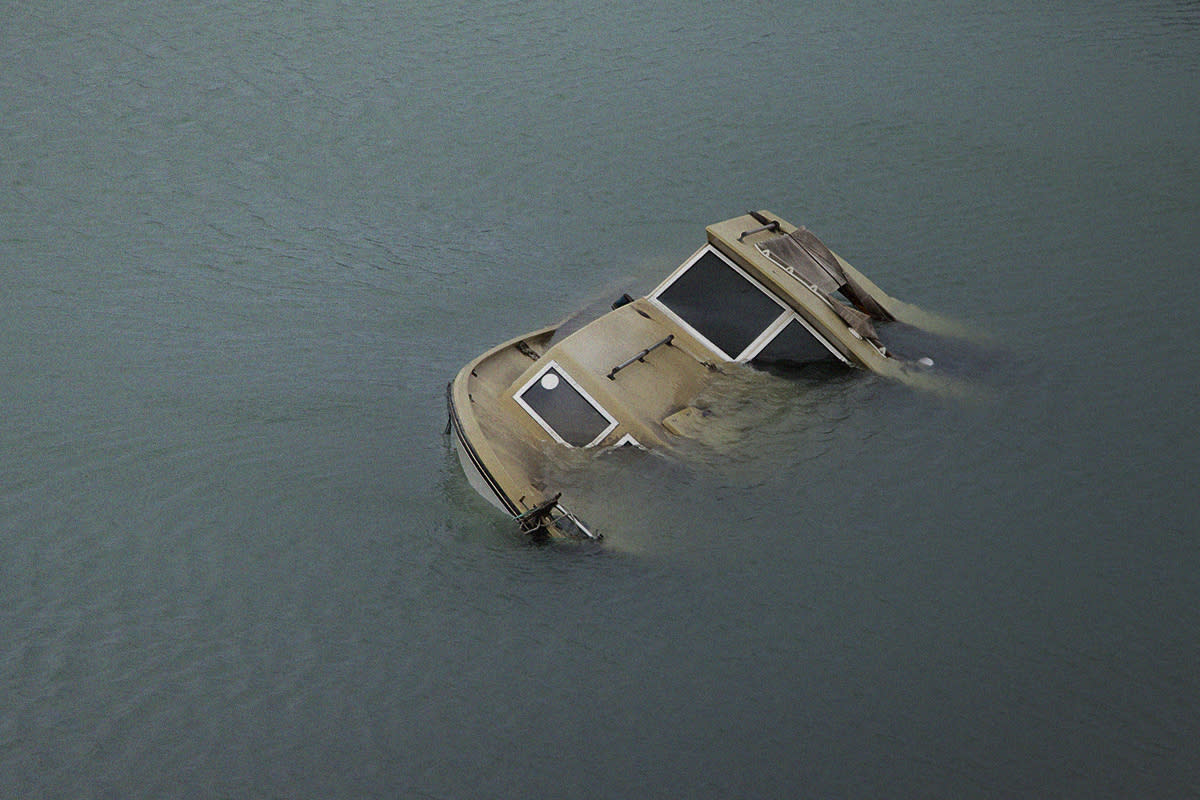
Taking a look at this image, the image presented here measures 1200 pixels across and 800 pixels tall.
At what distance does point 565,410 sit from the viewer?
14.3m

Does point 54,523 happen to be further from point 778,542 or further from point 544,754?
point 778,542

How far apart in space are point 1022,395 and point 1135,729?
5.82m

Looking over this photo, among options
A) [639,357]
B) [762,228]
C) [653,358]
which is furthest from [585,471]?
[762,228]

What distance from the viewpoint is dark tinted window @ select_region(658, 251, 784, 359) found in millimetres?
15719

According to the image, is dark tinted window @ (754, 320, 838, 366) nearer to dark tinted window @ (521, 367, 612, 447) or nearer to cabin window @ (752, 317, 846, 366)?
cabin window @ (752, 317, 846, 366)

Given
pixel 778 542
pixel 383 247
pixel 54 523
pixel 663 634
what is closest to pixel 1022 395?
pixel 778 542

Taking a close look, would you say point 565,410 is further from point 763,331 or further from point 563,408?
point 763,331

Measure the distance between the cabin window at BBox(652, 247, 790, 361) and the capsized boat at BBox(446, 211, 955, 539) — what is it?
0.01 meters

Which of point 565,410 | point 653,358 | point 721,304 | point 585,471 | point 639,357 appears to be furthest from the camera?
point 721,304

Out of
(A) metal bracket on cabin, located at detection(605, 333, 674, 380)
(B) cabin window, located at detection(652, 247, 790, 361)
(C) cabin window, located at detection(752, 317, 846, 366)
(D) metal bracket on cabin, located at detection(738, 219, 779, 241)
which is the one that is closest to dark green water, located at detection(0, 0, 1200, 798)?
(C) cabin window, located at detection(752, 317, 846, 366)

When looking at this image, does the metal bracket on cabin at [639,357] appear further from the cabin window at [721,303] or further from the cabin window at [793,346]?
the cabin window at [793,346]

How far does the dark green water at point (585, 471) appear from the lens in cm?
1212

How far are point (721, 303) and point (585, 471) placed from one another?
329 cm

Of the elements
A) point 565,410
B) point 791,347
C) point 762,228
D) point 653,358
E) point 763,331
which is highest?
point 762,228
